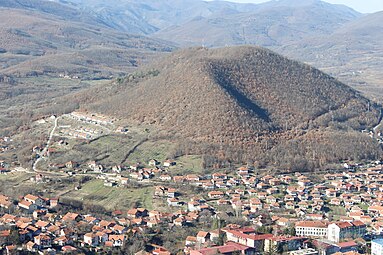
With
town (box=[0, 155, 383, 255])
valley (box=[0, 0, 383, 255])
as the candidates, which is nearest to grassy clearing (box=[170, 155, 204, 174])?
valley (box=[0, 0, 383, 255])

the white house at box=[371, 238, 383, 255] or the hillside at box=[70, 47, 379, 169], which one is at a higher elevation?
the hillside at box=[70, 47, 379, 169]

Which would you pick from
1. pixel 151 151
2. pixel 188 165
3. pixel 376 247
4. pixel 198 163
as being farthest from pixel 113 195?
pixel 376 247

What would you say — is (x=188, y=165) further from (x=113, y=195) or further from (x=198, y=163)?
Result: (x=113, y=195)

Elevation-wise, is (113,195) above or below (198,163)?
below

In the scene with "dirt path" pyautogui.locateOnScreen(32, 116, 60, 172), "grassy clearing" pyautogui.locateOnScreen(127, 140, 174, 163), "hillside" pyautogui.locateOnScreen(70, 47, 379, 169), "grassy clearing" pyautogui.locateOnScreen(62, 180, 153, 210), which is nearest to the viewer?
"grassy clearing" pyautogui.locateOnScreen(62, 180, 153, 210)

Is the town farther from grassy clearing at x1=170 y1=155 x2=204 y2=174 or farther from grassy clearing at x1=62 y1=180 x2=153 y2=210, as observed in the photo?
grassy clearing at x1=62 y1=180 x2=153 y2=210
